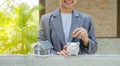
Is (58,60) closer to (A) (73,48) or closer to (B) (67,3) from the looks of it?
(A) (73,48)

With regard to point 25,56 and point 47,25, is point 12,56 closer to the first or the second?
point 25,56

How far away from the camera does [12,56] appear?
165 cm

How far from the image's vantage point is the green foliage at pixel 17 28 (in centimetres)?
664

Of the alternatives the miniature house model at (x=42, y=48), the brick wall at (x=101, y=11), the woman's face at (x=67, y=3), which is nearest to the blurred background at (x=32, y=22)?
the brick wall at (x=101, y=11)

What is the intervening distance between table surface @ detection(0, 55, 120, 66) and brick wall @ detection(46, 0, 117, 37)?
5.84 m

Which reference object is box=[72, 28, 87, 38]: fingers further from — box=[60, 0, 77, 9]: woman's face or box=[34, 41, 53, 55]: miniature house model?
box=[60, 0, 77, 9]: woman's face

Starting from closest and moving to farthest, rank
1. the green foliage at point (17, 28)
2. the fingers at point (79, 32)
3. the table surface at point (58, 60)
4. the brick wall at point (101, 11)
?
the table surface at point (58, 60) → the fingers at point (79, 32) → the green foliage at point (17, 28) → the brick wall at point (101, 11)

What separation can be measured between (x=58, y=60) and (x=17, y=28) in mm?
5169

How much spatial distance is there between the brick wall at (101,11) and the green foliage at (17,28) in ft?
2.88

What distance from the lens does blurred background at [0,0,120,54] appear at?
6.66 m

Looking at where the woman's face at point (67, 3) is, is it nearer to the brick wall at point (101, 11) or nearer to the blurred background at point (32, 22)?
the blurred background at point (32, 22)

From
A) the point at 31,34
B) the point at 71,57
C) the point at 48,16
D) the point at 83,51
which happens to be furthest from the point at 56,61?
the point at 31,34

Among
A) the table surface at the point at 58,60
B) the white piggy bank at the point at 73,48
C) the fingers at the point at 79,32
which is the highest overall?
the fingers at the point at 79,32

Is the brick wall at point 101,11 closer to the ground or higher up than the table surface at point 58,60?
closer to the ground
